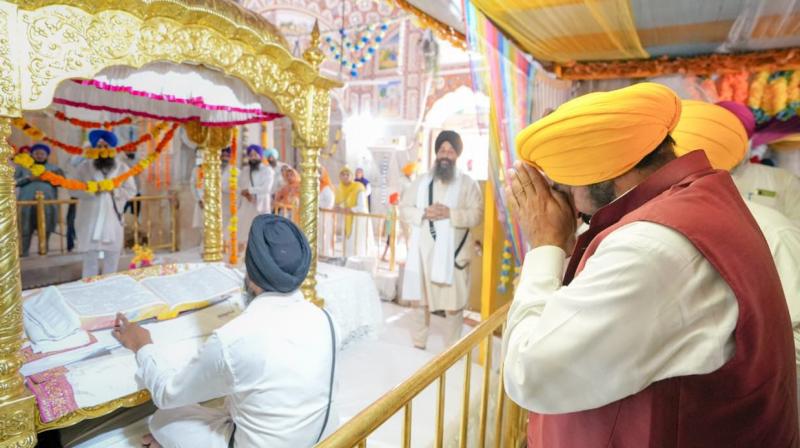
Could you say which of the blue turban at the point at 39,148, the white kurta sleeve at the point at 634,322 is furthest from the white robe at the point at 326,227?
the white kurta sleeve at the point at 634,322

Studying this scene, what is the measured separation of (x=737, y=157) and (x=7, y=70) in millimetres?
2924

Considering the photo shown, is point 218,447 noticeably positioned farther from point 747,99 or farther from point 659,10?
point 747,99

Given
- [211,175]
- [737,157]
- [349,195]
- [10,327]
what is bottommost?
[10,327]

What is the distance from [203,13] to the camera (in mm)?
2426

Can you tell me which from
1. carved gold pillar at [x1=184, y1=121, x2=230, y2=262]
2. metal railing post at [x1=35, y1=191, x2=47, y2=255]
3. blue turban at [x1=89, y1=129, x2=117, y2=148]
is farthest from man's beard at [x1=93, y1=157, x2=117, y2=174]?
carved gold pillar at [x1=184, y1=121, x2=230, y2=262]

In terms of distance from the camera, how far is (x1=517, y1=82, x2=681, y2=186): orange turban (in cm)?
108

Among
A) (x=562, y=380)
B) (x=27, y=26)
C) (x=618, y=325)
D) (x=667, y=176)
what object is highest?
(x=27, y=26)

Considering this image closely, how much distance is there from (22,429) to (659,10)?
Answer: 3.94 metres

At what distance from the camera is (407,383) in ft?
4.42

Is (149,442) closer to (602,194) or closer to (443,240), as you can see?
(602,194)

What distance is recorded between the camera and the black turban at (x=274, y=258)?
5.68 feet

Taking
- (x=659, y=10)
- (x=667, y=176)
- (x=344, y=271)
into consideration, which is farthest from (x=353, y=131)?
(x=667, y=176)

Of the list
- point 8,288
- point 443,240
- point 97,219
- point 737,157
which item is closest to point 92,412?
point 8,288

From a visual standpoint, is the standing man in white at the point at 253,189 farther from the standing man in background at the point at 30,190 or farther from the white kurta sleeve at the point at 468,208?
the white kurta sleeve at the point at 468,208
